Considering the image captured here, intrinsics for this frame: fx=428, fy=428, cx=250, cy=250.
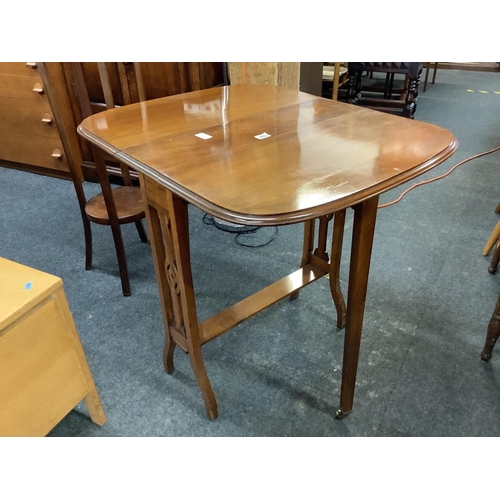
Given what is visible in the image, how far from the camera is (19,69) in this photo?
2.60 metres

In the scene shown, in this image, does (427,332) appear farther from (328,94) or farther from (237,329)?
(328,94)

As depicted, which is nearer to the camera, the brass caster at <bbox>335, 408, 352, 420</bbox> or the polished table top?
the polished table top

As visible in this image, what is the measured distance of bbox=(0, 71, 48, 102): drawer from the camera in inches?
102

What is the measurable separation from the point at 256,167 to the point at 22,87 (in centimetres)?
239

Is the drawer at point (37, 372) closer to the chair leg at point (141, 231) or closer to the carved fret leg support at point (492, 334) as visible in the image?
the chair leg at point (141, 231)

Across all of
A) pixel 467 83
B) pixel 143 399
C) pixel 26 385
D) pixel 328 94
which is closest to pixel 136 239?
pixel 143 399

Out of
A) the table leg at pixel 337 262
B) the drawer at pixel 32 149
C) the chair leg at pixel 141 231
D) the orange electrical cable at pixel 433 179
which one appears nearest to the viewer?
the table leg at pixel 337 262

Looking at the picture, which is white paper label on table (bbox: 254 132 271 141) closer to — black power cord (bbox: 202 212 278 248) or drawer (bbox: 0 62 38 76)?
black power cord (bbox: 202 212 278 248)

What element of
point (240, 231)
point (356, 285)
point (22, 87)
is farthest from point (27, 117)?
point (356, 285)

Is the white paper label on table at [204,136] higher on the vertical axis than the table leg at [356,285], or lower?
higher

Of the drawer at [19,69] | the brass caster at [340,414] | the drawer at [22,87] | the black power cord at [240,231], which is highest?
the drawer at [19,69]

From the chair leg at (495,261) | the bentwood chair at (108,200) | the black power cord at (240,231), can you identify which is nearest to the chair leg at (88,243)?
the bentwood chair at (108,200)

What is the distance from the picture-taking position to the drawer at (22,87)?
2602mm

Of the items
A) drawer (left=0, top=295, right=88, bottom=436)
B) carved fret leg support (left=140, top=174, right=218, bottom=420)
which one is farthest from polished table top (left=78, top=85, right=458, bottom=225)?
drawer (left=0, top=295, right=88, bottom=436)
